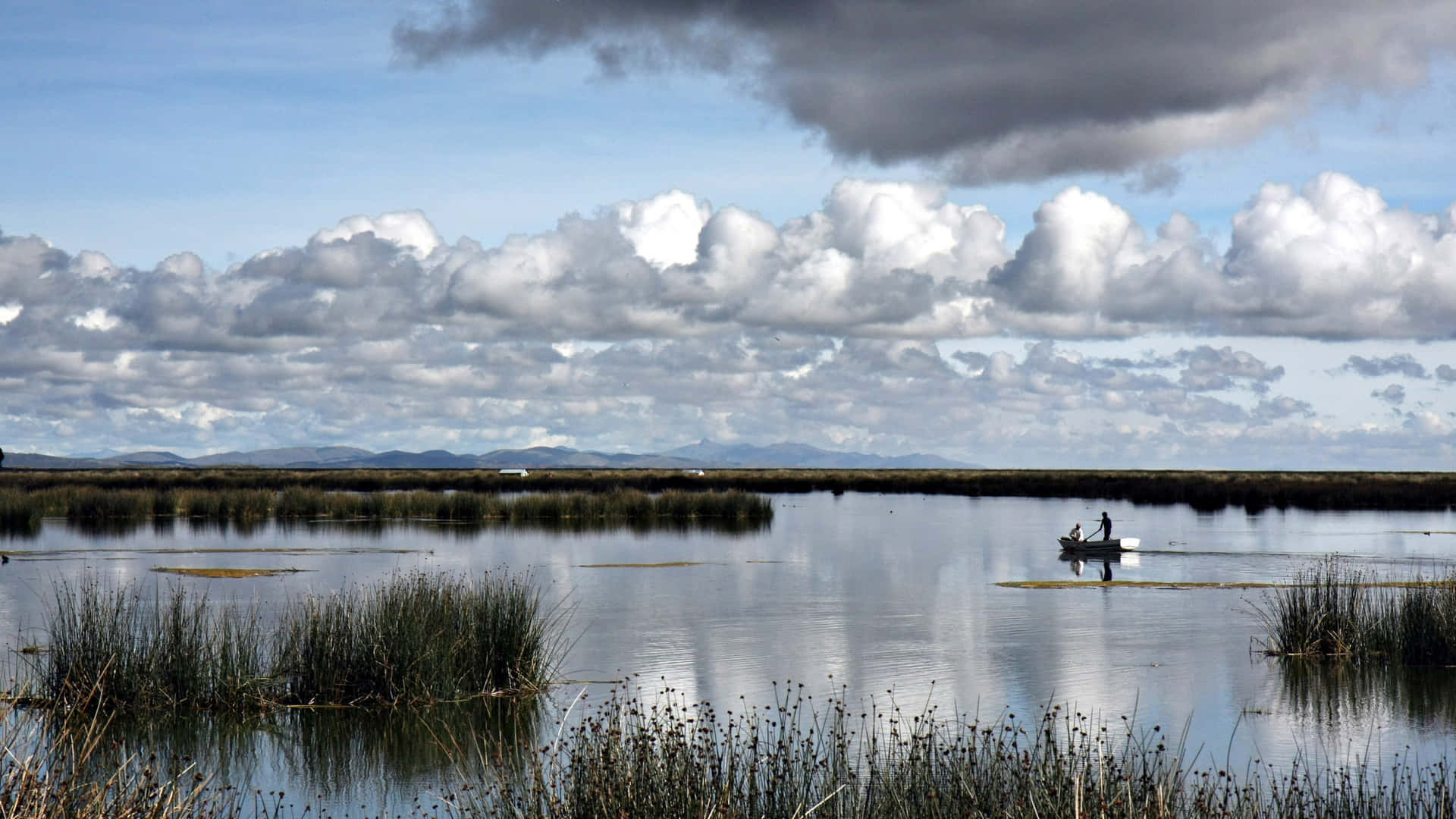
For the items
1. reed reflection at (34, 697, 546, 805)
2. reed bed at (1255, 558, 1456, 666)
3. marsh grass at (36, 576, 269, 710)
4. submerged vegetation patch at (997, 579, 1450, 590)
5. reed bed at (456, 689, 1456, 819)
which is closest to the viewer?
reed bed at (456, 689, 1456, 819)

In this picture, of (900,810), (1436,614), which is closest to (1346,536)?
(1436,614)

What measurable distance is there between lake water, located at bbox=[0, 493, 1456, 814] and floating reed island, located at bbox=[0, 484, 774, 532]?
582cm

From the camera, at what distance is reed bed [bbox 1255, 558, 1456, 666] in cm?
1781

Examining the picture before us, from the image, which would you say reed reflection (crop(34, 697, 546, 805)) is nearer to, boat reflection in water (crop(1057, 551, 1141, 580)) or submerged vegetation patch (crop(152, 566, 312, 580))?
submerged vegetation patch (crop(152, 566, 312, 580))

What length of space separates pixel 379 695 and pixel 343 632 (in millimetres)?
920

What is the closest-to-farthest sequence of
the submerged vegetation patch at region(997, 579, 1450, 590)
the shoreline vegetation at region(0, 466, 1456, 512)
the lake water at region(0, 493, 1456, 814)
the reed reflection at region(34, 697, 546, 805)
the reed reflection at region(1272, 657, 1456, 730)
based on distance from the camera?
1. the reed reflection at region(34, 697, 546, 805)
2. the lake water at region(0, 493, 1456, 814)
3. the reed reflection at region(1272, 657, 1456, 730)
4. the submerged vegetation patch at region(997, 579, 1450, 590)
5. the shoreline vegetation at region(0, 466, 1456, 512)

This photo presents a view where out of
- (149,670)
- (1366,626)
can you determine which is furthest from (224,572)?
(1366,626)

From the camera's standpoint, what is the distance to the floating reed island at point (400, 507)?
52.5 meters

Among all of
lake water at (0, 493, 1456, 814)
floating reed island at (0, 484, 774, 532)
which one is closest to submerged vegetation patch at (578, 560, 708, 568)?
lake water at (0, 493, 1456, 814)

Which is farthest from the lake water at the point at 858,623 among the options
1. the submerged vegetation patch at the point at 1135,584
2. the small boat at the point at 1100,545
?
the submerged vegetation patch at the point at 1135,584

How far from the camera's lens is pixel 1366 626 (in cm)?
1839

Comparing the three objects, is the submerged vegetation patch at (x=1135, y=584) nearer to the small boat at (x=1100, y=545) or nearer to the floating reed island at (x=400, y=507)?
the small boat at (x=1100, y=545)

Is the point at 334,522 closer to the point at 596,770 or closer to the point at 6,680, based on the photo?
the point at 6,680

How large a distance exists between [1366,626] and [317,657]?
1439cm
